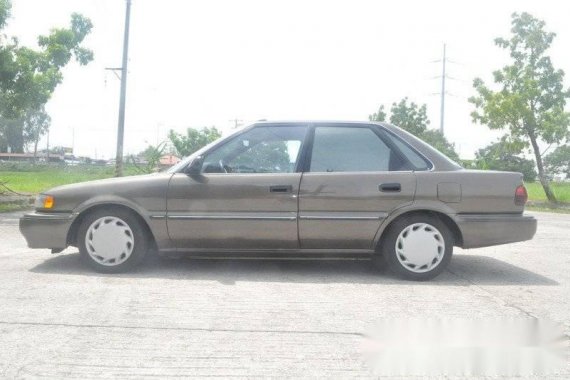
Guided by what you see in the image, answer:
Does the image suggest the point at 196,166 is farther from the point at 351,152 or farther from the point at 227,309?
the point at 227,309

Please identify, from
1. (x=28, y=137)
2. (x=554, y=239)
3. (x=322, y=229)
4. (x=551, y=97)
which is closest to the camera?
(x=322, y=229)

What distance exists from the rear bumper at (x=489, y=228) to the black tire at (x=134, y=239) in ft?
9.91

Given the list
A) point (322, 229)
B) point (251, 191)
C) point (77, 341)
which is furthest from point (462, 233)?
point (77, 341)

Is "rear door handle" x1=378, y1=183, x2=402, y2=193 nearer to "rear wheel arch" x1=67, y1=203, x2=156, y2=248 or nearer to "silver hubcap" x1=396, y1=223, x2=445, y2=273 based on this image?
"silver hubcap" x1=396, y1=223, x2=445, y2=273

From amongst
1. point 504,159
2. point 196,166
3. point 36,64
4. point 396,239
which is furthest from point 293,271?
point 504,159

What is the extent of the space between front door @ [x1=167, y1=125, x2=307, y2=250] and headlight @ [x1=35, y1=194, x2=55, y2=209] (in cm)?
119

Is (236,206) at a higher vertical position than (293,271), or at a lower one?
higher

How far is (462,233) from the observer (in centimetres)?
520

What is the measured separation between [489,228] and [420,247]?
0.68m

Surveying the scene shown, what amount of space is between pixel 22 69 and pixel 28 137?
94491 mm

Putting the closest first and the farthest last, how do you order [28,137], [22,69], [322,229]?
[322,229], [22,69], [28,137]

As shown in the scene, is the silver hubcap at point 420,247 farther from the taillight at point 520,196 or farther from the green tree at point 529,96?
the green tree at point 529,96

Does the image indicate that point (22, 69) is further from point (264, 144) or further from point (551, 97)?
point (551, 97)

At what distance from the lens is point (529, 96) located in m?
21.6
